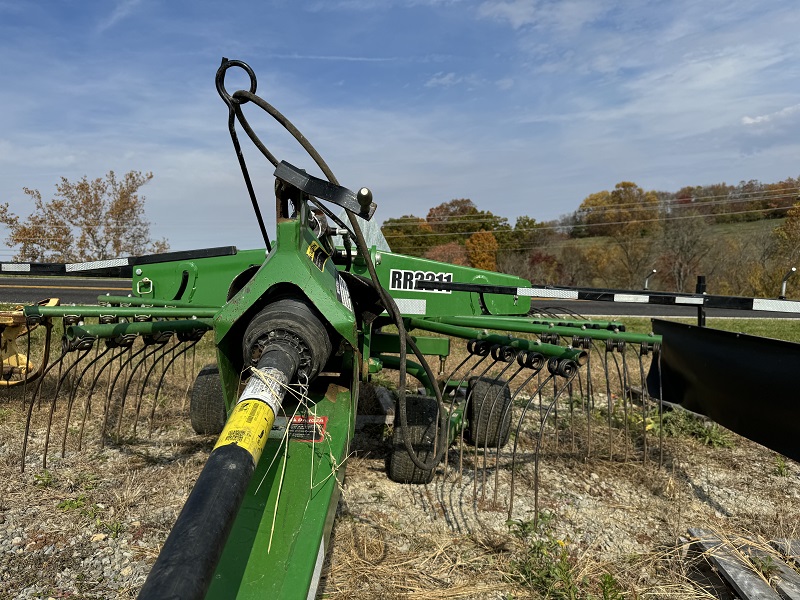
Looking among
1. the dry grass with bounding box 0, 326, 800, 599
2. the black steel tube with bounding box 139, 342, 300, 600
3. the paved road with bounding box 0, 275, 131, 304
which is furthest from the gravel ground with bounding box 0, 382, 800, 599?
the paved road with bounding box 0, 275, 131, 304

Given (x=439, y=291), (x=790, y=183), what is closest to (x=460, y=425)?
(x=439, y=291)

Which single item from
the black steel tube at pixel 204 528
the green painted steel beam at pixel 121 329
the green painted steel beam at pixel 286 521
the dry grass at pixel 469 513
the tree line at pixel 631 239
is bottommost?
the dry grass at pixel 469 513

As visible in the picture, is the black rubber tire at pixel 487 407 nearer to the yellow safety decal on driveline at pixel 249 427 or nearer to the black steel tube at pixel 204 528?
the yellow safety decal on driveline at pixel 249 427

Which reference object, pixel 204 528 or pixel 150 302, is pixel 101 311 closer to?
pixel 150 302

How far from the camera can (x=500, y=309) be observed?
4.96 metres

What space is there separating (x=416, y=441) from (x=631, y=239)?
87.2 ft

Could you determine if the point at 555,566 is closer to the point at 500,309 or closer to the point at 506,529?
the point at 506,529

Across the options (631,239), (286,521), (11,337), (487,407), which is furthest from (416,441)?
(631,239)

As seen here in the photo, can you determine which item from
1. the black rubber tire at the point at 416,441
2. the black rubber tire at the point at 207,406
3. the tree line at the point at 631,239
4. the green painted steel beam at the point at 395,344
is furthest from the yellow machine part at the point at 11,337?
the tree line at the point at 631,239

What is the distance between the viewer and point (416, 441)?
338 centimetres

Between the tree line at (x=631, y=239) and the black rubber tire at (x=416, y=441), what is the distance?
1797 centimetres

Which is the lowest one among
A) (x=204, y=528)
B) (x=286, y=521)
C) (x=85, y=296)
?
(x=286, y=521)

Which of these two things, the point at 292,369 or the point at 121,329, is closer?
Answer: the point at 292,369

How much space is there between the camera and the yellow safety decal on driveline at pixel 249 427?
1396mm
